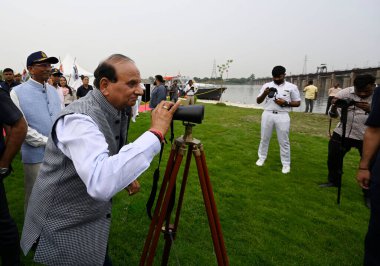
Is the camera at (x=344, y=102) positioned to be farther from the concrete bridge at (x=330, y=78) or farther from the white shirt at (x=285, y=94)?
the concrete bridge at (x=330, y=78)

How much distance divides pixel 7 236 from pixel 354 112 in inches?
207

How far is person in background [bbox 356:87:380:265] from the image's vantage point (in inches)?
79.3

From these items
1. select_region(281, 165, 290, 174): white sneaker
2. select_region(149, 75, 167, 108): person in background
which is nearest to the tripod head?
select_region(281, 165, 290, 174): white sneaker

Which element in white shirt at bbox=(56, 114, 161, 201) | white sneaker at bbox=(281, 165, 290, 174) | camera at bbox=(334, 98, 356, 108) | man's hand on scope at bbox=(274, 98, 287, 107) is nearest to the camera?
white shirt at bbox=(56, 114, 161, 201)

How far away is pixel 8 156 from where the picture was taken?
2346 mm

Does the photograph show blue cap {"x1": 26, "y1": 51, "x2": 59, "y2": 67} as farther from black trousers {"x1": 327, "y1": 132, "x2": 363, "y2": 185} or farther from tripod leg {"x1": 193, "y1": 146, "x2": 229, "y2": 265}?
black trousers {"x1": 327, "y1": 132, "x2": 363, "y2": 185}

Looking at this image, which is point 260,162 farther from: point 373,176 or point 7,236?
point 7,236

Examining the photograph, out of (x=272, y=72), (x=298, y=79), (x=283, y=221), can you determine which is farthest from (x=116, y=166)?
(x=298, y=79)

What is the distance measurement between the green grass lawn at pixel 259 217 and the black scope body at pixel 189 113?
191 cm

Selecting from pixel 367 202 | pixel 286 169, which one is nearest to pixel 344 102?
pixel 367 202

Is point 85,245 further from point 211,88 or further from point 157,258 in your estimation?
point 211,88

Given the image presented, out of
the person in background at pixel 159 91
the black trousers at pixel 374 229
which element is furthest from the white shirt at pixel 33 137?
the person in background at pixel 159 91

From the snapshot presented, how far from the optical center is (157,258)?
3.08m

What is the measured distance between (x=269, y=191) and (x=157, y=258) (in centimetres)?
273
